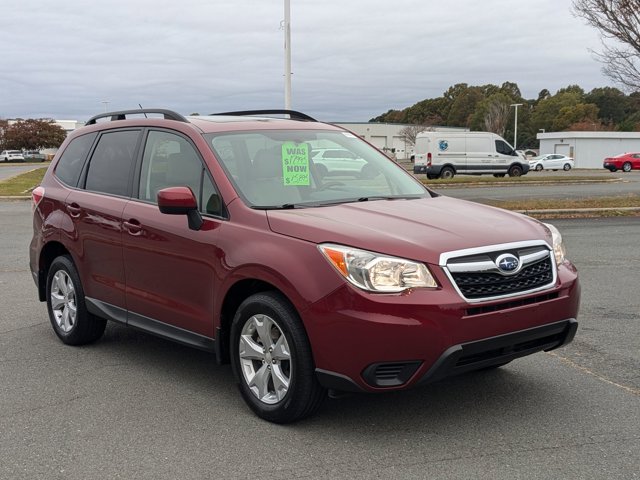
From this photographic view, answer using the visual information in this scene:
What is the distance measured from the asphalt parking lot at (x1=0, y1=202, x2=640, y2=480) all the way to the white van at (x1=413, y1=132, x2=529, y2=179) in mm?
29477

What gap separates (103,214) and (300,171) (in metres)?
1.67

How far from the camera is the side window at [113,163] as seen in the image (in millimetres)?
5508

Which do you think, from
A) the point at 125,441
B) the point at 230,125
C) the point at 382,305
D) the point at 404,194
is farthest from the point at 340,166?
the point at 125,441

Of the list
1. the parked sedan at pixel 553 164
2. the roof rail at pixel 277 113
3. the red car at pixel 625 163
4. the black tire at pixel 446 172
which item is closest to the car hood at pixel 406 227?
the roof rail at pixel 277 113

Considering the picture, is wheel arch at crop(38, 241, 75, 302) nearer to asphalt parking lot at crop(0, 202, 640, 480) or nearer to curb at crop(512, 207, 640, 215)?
asphalt parking lot at crop(0, 202, 640, 480)

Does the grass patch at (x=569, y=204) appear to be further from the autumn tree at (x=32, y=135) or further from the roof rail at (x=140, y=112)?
the autumn tree at (x=32, y=135)

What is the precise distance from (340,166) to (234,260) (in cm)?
123

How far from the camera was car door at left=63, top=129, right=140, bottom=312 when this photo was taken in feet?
17.6

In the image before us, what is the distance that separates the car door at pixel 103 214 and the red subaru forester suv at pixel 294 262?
17 millimetres

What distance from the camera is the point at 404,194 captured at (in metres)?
5.12

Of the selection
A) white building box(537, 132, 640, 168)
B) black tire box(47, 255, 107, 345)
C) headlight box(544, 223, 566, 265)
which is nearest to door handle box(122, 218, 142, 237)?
black tire box(47, 255, 107, 345)

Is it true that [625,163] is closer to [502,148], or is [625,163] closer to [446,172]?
[502,148]

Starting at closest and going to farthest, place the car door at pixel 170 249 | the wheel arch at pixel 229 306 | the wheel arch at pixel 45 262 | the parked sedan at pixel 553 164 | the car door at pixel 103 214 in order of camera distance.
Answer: the wheel arch at pixel 229 306
the car door at pixel 170 249
the car door at pixel 103 214
the wheel arch at pixel 45 262
the parked sedan at pixel 553 164

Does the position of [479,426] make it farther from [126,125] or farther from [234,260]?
[126,125]
